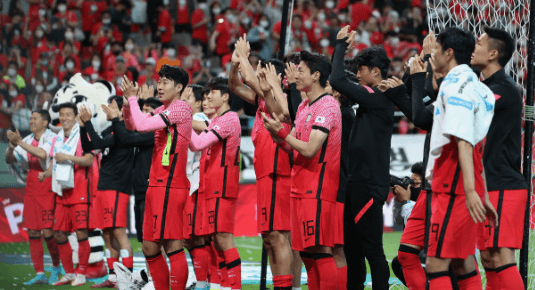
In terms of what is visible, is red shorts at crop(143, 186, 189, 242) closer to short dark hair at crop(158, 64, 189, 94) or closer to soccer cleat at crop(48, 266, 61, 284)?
short dark hair at crop(158, 64, 189, 94)

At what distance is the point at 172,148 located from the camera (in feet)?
19.6

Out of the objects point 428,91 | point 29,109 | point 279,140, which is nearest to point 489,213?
point 428,91

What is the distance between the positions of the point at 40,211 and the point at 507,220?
6454 mm

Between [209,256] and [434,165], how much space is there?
364cm

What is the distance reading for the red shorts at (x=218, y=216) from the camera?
6.14 meters

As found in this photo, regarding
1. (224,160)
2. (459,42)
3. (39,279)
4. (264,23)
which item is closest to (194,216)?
(224,160)

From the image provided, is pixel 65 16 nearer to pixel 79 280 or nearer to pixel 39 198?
pixel 39 198

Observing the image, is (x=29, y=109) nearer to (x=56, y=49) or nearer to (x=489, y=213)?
(x=56, y=49)

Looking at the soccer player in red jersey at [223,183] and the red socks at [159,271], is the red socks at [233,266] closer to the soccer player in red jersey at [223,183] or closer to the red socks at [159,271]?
the soccer player in red jersey at [223,183]

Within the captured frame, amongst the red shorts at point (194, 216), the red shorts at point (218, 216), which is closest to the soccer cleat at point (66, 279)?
the red shorts at point (194, 216)

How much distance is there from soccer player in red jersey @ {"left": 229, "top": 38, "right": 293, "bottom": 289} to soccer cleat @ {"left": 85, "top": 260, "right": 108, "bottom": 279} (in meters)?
3.36

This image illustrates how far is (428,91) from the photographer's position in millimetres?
4984

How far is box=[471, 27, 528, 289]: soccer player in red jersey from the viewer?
4379mm

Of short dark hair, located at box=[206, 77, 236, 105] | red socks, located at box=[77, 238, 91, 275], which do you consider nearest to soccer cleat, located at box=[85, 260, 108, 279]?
red socks, located at box=[77, 238, 91, 275]
